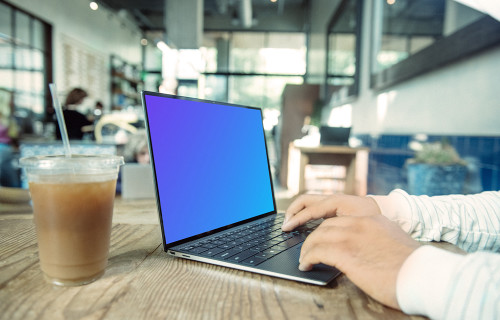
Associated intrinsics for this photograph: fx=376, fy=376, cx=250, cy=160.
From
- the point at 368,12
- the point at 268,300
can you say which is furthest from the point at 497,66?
the point at 368,12

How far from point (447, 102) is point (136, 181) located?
1.83 m

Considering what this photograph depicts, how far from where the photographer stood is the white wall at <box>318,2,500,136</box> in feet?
5.54

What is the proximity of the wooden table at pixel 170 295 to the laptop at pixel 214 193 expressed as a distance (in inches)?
1.0

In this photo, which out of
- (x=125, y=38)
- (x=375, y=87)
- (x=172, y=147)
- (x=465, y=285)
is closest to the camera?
(x=465, y=285)

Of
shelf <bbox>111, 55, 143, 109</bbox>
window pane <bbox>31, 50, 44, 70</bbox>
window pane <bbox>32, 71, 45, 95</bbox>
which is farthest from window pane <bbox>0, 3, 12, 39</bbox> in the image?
shelf <bbox>111, 55, 143, 109</bbox>

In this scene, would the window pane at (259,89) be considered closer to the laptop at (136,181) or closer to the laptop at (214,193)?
the laptop at (136,181)

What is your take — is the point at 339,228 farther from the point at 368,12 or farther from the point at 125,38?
the point at 125,38

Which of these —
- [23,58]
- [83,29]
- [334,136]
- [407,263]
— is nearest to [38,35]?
[23,58]

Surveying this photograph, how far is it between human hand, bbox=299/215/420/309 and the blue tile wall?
1.40 metres

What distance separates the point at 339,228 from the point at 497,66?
5.10 ft

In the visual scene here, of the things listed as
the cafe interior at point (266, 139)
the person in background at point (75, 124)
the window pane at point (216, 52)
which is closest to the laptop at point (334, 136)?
the cafe interior at point (266, 139)

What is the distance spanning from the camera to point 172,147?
62cm

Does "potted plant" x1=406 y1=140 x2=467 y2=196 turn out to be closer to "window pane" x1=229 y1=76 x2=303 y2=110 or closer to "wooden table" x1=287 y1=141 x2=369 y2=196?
"wooden table" x1=287 y1=141 x2=369 y2=196

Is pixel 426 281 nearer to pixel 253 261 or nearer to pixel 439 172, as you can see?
pixel 253 261
